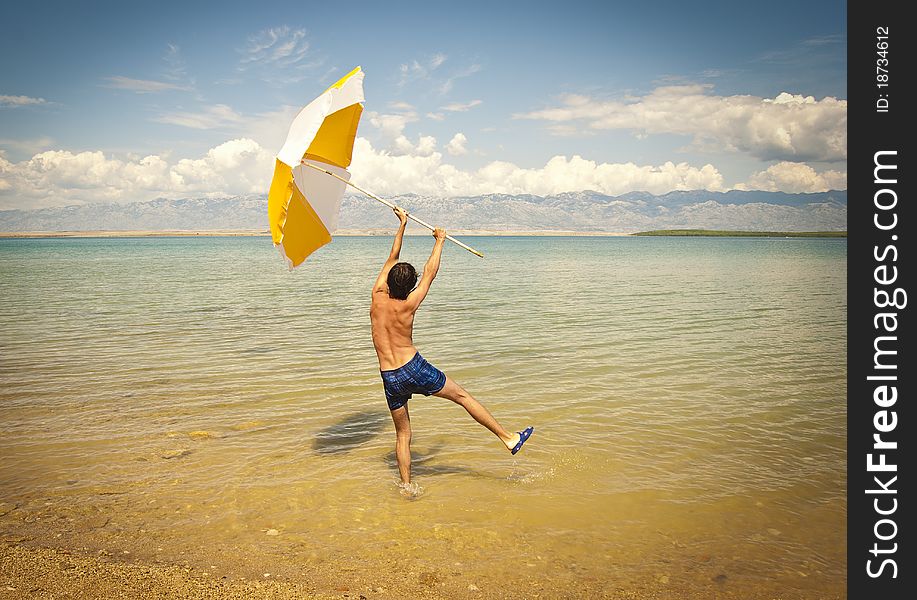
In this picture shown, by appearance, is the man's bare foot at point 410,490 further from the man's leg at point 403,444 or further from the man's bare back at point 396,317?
the man's bare back at point 396,317

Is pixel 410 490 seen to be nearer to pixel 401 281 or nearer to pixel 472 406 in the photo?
pixel 472 406

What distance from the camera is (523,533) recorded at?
5055 mm

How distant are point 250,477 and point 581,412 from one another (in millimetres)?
4215

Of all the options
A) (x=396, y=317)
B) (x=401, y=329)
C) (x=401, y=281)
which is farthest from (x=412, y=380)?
(x=401, y=281)

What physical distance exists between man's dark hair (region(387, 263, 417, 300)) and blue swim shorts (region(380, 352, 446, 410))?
57 centimetres

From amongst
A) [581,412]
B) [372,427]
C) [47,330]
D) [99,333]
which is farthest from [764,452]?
[47,330]

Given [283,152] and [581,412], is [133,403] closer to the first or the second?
[283,152]

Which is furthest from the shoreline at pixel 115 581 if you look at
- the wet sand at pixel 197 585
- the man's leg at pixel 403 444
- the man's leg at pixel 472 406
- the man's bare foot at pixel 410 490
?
the man's leg at pixel 472 406

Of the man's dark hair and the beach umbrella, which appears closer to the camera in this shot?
the man's dark hair

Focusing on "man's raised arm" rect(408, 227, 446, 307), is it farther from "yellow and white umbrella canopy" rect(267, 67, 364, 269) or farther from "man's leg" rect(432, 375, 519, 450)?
"yellow and white umbrella canopy" rect(267, 67, 364, 269)

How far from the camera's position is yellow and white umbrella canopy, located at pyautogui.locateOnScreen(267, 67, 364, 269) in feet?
19.3

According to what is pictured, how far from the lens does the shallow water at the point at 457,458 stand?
4684 millimetres

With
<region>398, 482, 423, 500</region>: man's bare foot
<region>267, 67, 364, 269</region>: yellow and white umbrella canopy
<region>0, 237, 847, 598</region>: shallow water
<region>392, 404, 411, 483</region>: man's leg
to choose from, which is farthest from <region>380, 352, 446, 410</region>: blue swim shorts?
<region>267, 67, 364, 269</region>: yellow and white umbrella canopy
